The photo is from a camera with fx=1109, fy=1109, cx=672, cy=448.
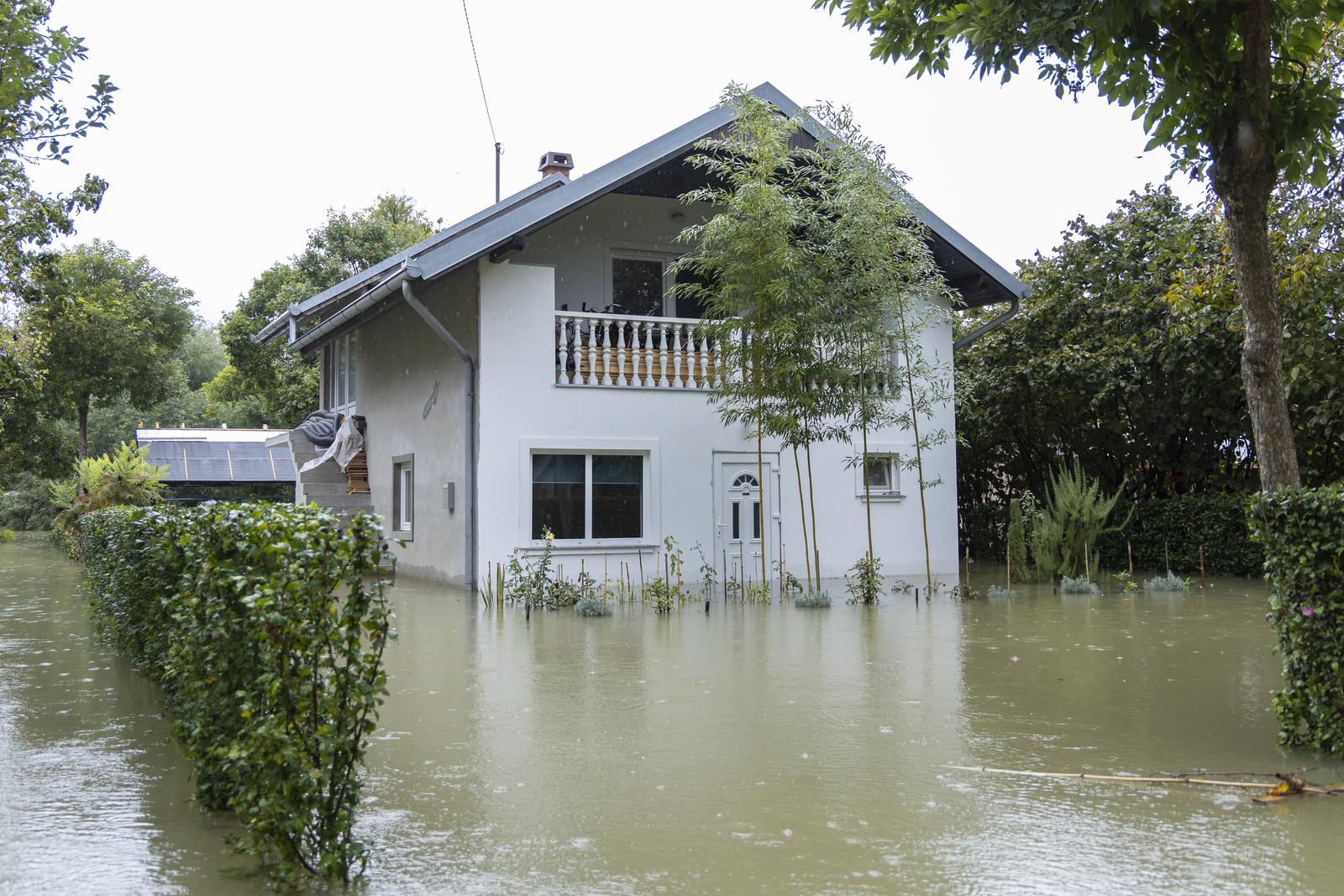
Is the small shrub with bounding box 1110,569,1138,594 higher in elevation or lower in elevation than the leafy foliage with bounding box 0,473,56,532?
lower

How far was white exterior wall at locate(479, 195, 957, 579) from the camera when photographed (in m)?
13.7

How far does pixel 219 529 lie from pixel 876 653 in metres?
6.12

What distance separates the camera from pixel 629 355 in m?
14.5

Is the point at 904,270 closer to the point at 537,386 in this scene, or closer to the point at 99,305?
the point at 537,386

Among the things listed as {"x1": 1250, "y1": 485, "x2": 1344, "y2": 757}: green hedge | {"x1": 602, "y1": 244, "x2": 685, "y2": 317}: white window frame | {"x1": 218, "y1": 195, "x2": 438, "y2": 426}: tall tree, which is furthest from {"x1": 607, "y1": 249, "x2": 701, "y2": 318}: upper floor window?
{"x1": 218, "y1": 195, "x2": 438, "y2": 426}: tall tree

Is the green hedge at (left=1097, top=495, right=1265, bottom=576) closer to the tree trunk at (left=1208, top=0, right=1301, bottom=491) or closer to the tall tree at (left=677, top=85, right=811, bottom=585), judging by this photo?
the tall tree at (left=677, top=85, right=811, bottom=585)

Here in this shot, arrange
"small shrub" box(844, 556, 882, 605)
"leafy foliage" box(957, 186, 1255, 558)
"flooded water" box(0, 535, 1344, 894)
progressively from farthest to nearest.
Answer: "leafy foliage" box(957, 186, 1255, 558)
"small shrub" box(844, 556, 882, 605)
"flooded water" box(0, 535, 1344, 894)

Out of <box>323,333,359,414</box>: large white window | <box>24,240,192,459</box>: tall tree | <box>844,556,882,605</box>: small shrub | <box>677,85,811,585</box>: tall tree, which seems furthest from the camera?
<box>24,240,192,459</box>: tall tree

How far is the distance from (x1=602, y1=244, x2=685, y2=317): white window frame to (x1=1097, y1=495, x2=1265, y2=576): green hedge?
7623 mm

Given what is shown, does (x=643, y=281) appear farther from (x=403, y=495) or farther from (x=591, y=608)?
(x=591, y=608)

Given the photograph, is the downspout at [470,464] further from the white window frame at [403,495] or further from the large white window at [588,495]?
the white window frame at [403,495]

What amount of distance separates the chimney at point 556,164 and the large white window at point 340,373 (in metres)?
4.54

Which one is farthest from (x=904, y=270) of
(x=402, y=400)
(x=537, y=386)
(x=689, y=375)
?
(x=402, y=400)

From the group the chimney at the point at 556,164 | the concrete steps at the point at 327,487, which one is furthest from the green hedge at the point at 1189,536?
the concrete steps at the point at 327,487
